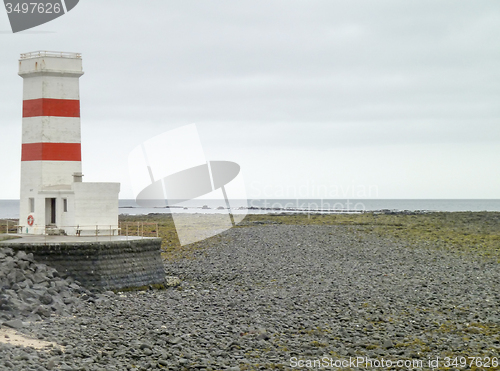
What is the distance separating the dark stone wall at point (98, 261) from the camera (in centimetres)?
1423

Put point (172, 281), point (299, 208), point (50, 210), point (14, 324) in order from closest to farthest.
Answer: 1. point (14, 324)
2. point (50, 210)
3. point (172, 281)
4. point (299, 208)

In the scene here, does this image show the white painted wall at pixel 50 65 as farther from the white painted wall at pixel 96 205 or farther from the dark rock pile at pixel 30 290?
the dark rock pile at pixel 30 290

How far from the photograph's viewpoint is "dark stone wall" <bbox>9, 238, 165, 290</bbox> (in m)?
14.2

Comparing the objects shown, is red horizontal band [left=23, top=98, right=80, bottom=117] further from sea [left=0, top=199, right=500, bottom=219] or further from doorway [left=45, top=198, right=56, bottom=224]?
sea [left=0, top=199, right=500, bottom=219]

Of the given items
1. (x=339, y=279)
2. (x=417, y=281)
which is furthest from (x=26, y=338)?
(x=417, y=281)

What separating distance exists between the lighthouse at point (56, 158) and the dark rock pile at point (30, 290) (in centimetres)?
265

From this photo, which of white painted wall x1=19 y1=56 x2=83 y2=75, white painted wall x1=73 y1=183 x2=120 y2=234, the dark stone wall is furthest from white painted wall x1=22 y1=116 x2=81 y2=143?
the dark stone wall

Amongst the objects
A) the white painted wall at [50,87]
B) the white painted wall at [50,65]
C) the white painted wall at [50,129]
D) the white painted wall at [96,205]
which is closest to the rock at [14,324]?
the white painted wall at [96,205]

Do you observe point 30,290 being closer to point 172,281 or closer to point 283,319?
point 172,281

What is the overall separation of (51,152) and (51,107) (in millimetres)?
1288

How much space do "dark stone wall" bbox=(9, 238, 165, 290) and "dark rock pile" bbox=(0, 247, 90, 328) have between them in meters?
0.22

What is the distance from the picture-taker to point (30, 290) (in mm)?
→ 12758

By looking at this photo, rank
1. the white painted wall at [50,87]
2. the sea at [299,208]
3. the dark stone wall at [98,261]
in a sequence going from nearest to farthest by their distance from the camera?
the dark stone wall at [98,261] → the white painted wall at [50,87] → the sea at [299,208]

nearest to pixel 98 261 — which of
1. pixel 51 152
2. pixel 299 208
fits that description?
pixel 51 152
